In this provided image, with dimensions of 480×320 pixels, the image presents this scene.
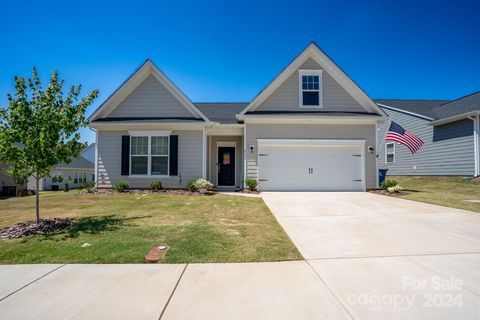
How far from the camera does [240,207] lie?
8.50 metres

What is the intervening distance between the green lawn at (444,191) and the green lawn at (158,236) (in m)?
6.43

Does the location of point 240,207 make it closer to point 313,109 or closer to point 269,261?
point 269,261

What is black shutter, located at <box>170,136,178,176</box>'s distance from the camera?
13.0 m

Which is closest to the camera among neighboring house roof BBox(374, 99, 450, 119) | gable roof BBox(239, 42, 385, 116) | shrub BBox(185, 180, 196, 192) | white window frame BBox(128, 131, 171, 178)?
shrub BBox(185, 180, 196, 192)

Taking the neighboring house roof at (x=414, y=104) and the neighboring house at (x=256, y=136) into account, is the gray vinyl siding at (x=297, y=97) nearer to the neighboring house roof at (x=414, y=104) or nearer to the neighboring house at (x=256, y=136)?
the neighboring house at (x=256, y=136)

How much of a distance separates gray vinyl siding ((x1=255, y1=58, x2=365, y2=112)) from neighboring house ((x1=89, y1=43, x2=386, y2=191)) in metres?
0.05

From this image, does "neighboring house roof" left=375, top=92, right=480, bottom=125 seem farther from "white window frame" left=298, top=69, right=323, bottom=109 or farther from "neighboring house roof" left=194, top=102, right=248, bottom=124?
"neighboring house roof" left=194, top=102, right=248, bottom=124

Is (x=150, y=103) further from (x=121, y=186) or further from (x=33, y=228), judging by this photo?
(x=33, y=228)

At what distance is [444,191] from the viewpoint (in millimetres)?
13141

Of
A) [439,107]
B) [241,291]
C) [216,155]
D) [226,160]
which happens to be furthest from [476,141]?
[241,291]

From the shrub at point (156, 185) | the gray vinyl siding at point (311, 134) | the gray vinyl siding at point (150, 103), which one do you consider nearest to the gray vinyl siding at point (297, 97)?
the gray vinyl siding at point (311, 134)

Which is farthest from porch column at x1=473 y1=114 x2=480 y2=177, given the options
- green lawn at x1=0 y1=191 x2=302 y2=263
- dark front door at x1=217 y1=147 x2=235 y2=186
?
green lawn at x1=0 y1=191 x2=302 y2=263

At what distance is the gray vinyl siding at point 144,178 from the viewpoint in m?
13.2

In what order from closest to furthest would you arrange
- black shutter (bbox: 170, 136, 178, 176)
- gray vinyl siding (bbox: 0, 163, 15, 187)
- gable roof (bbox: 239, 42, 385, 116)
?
1. black shutter (bbox: 170, 136, 178, 176)
2. gable roof (bbox: 239, 42, 385, 116)
3. gray vinyl siding (bbox: 0, 163, 15, 187)
